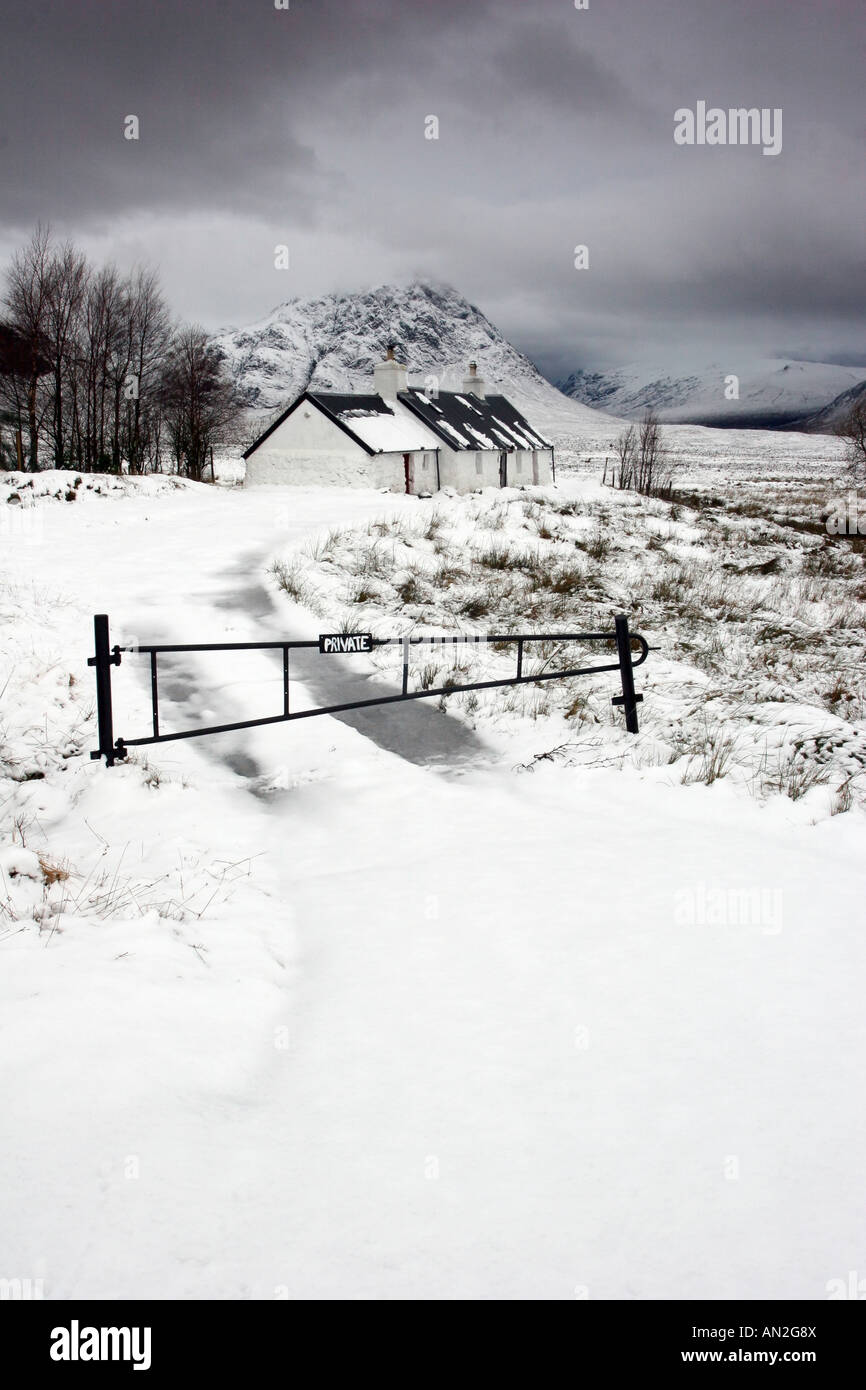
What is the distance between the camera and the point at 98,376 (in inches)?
1809

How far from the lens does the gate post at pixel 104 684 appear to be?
25.2ft

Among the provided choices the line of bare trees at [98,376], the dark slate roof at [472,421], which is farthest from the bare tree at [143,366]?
the dark slate roof at [472,421]

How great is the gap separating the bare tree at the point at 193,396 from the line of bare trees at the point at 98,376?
0.19 feet

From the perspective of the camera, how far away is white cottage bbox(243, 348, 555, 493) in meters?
41.2

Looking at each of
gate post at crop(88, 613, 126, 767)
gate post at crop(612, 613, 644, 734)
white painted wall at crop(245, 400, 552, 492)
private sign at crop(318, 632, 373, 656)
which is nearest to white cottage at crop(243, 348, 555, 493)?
white painted wall at crop(245, 400, 552, 492)

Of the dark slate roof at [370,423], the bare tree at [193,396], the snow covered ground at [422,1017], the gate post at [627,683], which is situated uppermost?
the bare tree at [193,396]

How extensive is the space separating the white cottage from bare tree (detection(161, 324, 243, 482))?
7353 millimetres

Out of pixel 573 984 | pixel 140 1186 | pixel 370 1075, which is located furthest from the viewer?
pixel 573 984

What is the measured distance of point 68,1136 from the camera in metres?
3.54

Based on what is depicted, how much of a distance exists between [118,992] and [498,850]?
327 centimetres

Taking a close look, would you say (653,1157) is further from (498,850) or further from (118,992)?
(498,850)

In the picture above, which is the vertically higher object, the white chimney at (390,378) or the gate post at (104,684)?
the white chimney at (390,378)

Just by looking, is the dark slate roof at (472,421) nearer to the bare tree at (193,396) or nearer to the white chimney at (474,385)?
the white chimney at (474,385)
